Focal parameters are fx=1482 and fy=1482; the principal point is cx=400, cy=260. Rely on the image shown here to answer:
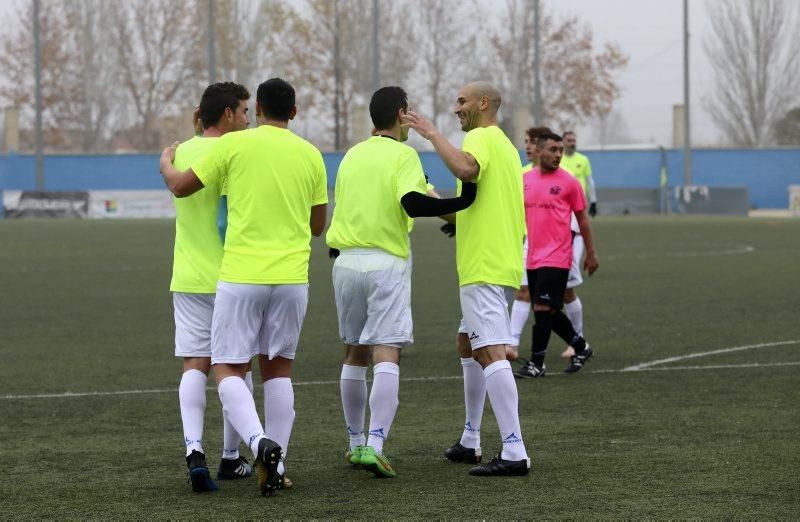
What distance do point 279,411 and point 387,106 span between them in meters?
1.63

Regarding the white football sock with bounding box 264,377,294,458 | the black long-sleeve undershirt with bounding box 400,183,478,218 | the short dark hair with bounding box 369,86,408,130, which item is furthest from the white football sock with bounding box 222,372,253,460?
the short dark hair with bounding box 369,86,408,130

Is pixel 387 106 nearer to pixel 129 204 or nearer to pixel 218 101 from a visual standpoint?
pixel 218 101

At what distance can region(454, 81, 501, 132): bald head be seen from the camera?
7688 mm

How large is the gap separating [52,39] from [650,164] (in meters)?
32.7

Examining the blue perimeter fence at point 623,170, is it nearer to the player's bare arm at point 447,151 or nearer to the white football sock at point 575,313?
the white football sock at point 575,313

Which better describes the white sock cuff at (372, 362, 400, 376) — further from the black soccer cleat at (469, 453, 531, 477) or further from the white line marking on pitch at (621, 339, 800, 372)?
the white line marking on pitch at (621, 339, 800, 372)

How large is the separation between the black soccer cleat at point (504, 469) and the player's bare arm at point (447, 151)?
143cm

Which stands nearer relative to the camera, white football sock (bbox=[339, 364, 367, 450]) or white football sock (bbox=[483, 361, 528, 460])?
white football sock (bbox=[483, 361, 528, 460])

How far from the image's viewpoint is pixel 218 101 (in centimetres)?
729

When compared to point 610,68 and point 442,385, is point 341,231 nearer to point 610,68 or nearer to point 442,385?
point 442,385

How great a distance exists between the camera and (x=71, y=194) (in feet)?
173

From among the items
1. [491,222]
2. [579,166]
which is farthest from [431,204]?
[579,166]

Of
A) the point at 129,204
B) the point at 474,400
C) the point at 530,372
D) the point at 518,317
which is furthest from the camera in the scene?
the point at 129,204

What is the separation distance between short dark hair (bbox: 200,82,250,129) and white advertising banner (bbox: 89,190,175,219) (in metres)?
45.1
